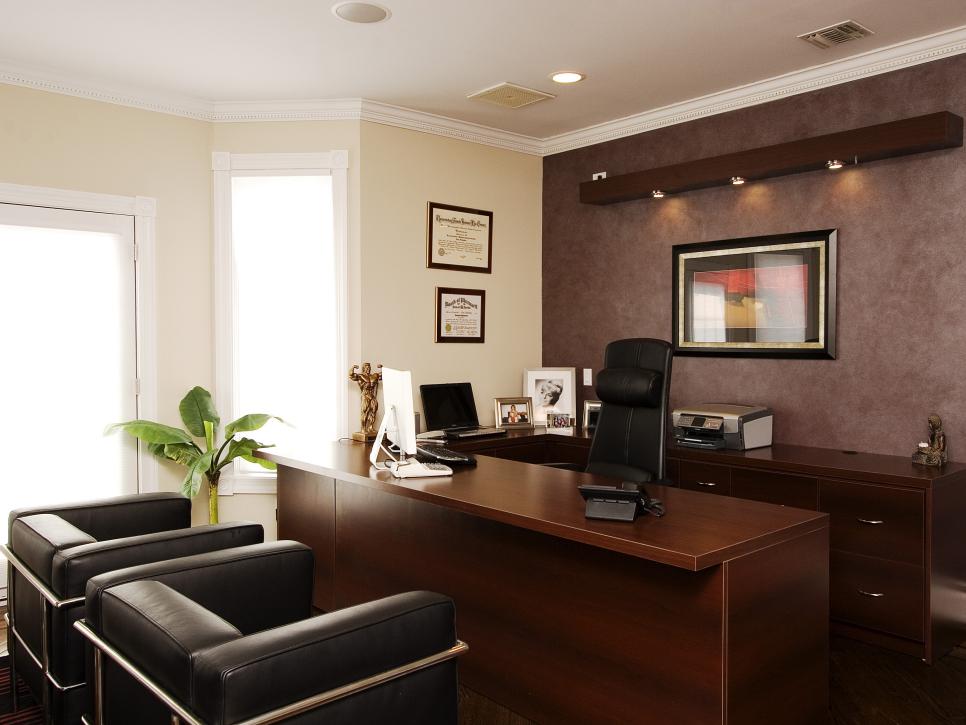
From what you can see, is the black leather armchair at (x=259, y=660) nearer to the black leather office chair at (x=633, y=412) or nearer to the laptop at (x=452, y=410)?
the black leather office chair at (x=633, y=412)

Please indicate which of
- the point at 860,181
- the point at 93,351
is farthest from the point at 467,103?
the point at 93,351

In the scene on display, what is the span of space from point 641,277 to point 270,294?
2.37 m

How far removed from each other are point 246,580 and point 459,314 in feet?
10.2

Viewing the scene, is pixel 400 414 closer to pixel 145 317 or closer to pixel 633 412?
pixel 633 412

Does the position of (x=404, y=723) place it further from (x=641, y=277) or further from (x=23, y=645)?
(x=641, y=277)

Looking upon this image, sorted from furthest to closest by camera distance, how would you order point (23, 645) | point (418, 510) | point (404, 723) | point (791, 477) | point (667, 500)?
point (791, 477) < point (418, 510) < point (23, 645) < point (667, 500) < point (404, 723)

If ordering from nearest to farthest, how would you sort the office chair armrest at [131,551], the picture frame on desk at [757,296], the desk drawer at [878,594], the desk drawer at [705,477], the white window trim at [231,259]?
1. the office chair armrest at [131,551]
2. the desk drawer at [878,594]
3. the desk drawer at [705,477]
4. the picture frame on desk at [757,296]
5. the white window trim at [231,259]

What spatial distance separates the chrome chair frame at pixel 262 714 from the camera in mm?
1656

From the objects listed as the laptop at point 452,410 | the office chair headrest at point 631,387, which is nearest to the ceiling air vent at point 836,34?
the office chair headrest at point 631,387

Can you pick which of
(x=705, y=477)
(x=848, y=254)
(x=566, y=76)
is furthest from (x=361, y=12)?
(x=705, y=477)

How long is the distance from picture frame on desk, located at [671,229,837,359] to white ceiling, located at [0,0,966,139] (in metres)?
0.94

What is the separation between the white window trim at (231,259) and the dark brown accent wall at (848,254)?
1.78m

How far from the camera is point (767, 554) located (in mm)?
2311

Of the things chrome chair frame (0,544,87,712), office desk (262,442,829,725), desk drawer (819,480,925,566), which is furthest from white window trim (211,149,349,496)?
desk drawer (819,480,925,566)
